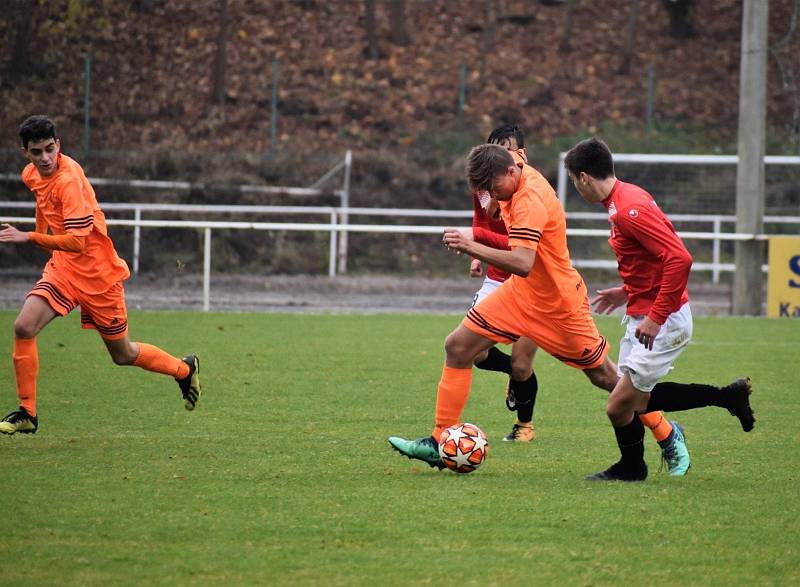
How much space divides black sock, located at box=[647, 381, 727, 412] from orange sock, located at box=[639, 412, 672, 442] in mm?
64

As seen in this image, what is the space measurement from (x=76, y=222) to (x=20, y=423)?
1.24 metres

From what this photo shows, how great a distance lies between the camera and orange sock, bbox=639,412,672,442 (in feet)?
20.9

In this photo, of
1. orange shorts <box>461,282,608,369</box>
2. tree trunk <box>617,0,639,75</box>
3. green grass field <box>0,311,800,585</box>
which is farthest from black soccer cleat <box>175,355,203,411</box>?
tree trunk <box>617,0,639,75</box>

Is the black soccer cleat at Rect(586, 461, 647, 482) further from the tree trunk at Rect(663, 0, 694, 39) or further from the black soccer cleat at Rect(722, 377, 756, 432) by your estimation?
the tree trunk at Rect(663, 0, 694, 39)

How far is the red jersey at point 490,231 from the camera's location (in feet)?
23.6

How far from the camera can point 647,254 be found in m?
6.02

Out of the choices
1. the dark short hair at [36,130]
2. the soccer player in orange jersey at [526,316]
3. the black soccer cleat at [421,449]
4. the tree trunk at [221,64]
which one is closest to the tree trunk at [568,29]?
the tree trunk at [221,64]

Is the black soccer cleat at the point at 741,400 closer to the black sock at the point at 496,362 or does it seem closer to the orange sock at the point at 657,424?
the orange sock at the point at 657,424

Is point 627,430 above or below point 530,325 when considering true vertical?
below

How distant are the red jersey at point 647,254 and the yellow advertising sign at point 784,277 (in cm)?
1120

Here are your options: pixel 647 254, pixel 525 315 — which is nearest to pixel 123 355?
pixel 525 315

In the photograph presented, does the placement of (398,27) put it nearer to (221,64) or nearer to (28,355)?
(221,64)

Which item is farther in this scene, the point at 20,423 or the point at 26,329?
the point at 26,329

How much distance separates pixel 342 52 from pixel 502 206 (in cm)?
2332
